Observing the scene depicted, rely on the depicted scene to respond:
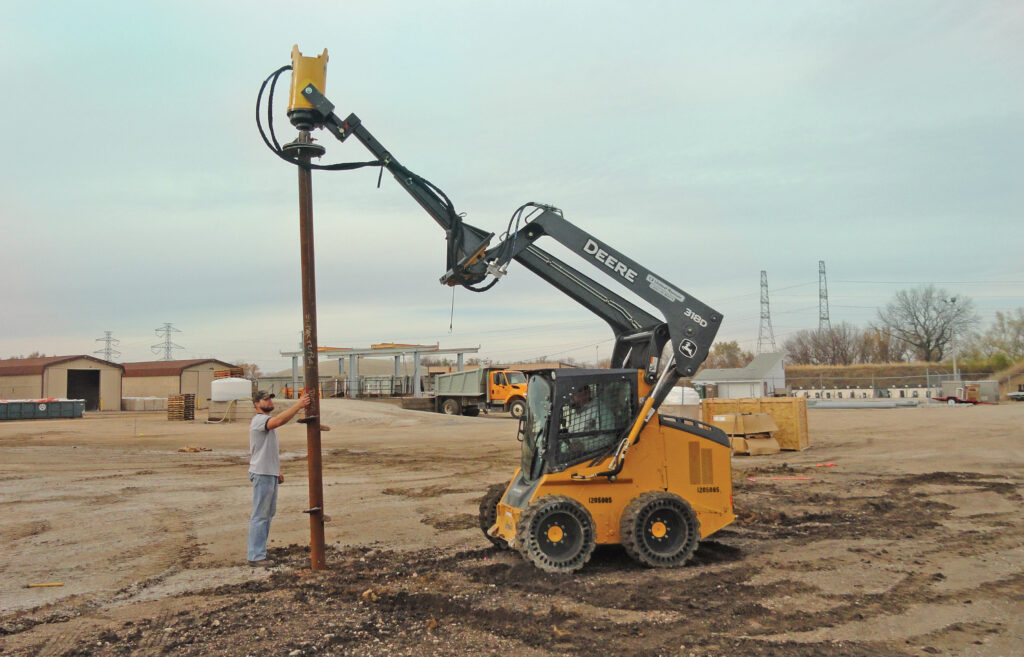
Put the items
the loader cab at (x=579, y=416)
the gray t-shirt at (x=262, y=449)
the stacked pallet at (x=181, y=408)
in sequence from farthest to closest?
the stacked pallet at (x=181, y=408)
the gray t-shirt at (x=262, y=449)
the loader cab at (x=579, y=416)

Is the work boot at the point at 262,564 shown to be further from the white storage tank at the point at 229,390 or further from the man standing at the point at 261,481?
the white storage tank at the point at 229,390

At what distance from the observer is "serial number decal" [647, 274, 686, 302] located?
8.28 m

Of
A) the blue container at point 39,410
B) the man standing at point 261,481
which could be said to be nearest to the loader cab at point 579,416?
the man standing at point 261,481

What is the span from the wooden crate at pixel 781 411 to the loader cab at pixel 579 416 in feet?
42.8

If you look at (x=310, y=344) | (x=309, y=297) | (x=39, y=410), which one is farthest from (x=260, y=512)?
(x=39, y=410)

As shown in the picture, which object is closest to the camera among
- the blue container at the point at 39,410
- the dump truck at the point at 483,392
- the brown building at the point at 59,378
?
the dump truck at the point at 483,392

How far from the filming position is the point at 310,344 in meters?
7.30

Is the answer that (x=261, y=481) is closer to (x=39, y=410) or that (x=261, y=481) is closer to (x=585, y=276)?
(x=585, y=276)

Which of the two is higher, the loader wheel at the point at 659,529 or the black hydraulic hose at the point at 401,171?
the black hydraulic hose at the point at 401,171

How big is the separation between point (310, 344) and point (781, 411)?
52.8ft

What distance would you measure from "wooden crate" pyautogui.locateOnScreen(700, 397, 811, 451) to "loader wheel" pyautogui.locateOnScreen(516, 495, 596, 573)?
44.7 feet

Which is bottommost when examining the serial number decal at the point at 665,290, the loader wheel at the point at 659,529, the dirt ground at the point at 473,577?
the dirt ground at the point at 473,577

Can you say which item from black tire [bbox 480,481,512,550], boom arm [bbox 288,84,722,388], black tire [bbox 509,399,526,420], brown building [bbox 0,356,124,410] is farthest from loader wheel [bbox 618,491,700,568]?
brown building [bbox 0,356,124,410]

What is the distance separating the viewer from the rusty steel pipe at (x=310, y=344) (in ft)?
23.6
